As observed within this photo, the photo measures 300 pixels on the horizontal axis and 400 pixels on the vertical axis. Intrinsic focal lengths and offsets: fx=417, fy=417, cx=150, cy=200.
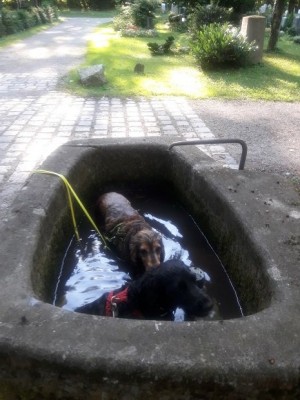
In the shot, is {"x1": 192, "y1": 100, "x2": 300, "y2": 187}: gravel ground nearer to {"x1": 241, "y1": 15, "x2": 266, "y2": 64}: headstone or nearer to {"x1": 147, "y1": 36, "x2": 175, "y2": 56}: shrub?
{"x1": 241, "y1": 15, "x2": 266, "y2": 64}: headstone

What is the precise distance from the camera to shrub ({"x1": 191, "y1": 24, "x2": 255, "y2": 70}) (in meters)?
13.1

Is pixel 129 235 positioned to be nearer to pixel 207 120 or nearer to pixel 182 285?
pixel 182 285

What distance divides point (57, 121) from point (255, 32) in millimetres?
8790

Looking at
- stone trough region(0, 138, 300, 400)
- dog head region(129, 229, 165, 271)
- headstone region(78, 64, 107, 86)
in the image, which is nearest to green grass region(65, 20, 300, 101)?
headstone region(78, 64, 107, 86)

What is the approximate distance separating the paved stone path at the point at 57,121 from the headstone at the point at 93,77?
2.85 ft

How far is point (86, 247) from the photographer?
418 centimetres

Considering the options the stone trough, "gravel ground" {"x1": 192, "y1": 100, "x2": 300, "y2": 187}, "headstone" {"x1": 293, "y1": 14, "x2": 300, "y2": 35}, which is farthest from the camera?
"headstone" {"x1": 293, "y1": 14, "x2": 300, "y2": 35}

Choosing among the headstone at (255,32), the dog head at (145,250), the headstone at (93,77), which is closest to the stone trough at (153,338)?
the dog head at (145,250)

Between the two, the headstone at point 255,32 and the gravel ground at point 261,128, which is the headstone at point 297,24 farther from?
the gravel ground at point 261,128

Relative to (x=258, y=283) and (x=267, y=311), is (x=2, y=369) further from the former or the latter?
(x=258, y=283)

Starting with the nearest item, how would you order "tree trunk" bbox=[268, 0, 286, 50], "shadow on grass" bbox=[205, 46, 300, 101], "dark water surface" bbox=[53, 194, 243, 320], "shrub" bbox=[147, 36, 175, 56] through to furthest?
"dark water surface" bbox=[53, 194, 243, 320], "shadow on grass" bbox=[205, 46, 300, 101], "tree trunk" bbox=[268, 0, 286, 50], "shrub" bbox=[147, 36, 175, 56]

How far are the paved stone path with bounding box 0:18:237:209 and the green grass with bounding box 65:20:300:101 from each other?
0.90 meters

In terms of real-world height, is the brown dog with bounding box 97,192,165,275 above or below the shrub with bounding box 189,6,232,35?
above

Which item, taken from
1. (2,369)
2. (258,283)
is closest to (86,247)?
(258,283)
